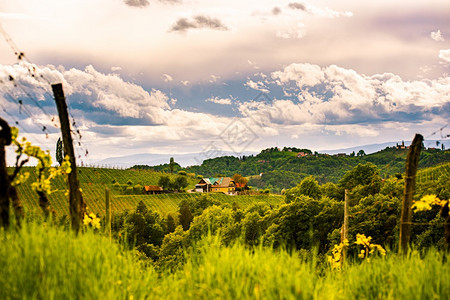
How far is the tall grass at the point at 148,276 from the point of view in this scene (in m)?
5.39

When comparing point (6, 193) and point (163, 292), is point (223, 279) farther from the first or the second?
point (6, 193)

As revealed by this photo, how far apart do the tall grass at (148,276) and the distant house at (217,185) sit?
140m

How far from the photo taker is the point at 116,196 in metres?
108

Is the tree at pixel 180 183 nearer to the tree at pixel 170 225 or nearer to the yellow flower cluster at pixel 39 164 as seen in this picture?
the tree at pixel 170 225

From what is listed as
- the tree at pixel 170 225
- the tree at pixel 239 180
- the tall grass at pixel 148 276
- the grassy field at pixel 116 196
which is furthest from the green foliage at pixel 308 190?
the tree at pixel 239 180

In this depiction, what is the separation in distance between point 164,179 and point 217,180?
3238 centimetres

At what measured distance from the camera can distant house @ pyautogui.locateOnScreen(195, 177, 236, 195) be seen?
14862 centimetres

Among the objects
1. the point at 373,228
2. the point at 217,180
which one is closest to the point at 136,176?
the point at 217,180

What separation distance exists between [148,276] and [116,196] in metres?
107

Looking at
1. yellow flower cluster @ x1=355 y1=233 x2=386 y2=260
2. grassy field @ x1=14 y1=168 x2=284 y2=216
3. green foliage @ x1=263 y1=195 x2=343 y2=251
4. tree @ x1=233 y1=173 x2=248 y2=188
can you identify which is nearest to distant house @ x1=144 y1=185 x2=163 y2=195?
grassy field @ x1=14 y1=168 x2=284 y2=216

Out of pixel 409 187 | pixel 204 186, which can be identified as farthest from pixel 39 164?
pixel 204 186

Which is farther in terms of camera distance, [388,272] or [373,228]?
[373,228]

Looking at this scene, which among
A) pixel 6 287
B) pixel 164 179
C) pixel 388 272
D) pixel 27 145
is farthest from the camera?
pixel 164 179

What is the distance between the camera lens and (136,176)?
140250 millimetres
